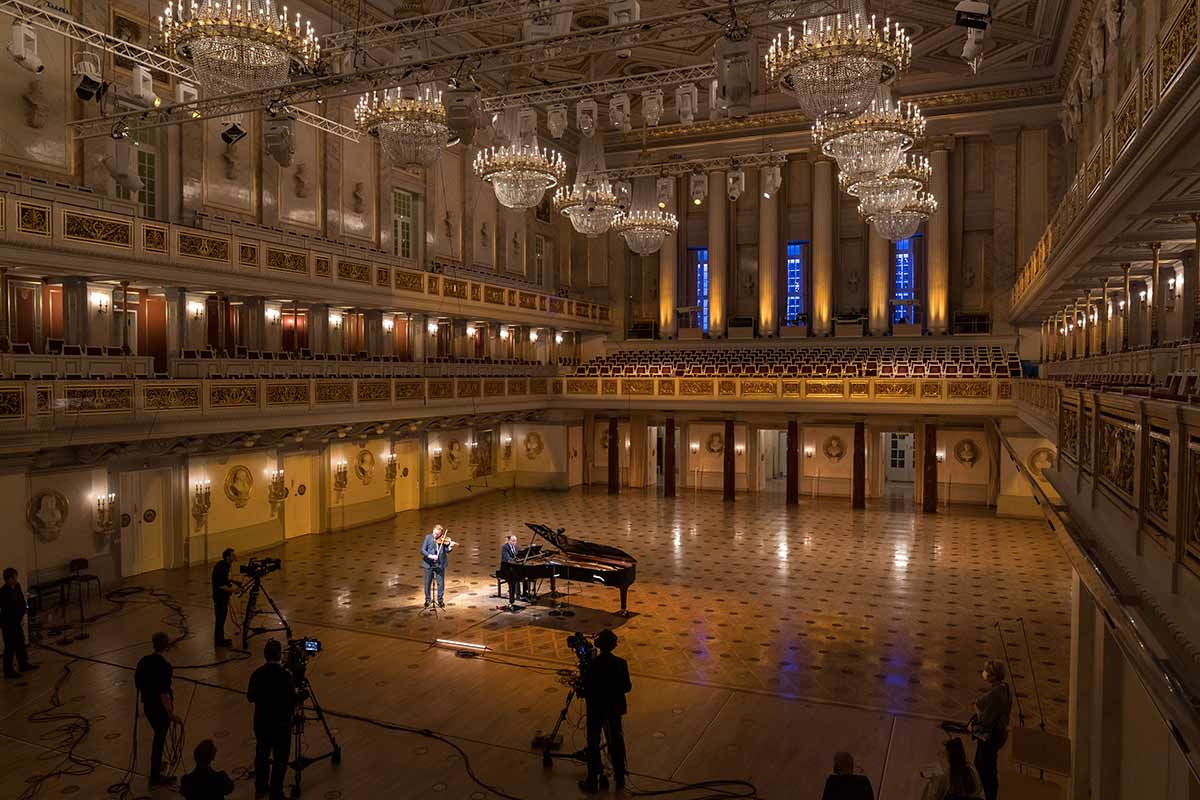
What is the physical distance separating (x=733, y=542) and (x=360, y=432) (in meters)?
8.78

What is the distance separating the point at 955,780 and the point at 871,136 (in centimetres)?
1043

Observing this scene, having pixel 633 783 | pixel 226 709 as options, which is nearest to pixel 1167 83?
pixel 633 783

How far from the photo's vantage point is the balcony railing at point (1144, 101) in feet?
18.7

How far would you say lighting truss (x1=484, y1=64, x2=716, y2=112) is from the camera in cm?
1212

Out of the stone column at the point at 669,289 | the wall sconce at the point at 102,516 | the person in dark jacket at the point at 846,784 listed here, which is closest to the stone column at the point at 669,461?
the stone column at the point at 669,289

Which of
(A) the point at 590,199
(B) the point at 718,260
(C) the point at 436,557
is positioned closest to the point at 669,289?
(B) the point at 718,260

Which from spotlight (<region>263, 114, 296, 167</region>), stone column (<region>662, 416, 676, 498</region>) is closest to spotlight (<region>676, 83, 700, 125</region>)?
spotlight (<region>263, 114, 296, 167</region>)

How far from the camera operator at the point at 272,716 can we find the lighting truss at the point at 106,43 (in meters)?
6.87

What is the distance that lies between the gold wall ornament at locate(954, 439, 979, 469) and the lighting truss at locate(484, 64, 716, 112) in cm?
1346

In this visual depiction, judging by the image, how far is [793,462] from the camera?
21.9m

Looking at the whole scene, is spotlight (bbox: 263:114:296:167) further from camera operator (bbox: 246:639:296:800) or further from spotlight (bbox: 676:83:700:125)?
camera operator (bbox: 246:639:296:800)

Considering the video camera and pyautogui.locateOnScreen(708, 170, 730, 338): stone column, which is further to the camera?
pyautogui.locateOnScreen(708, 170, 730, 338): stone column

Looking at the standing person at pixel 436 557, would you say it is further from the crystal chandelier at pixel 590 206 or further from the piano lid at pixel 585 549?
the crystal chandelier at pixel 590 206

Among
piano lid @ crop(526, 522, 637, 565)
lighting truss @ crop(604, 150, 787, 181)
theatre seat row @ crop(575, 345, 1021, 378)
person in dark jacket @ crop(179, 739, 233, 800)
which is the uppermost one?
Result: lighting truss @ crop(604, 150, 787, 181)
